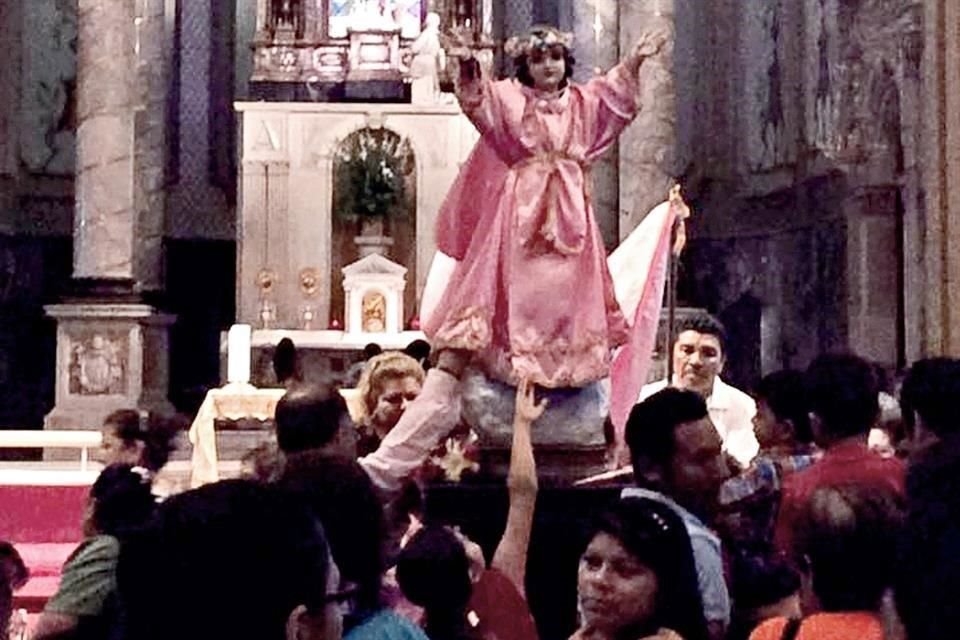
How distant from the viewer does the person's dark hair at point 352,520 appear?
3.14 meters

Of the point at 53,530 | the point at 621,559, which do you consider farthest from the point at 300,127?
the point at 621,559

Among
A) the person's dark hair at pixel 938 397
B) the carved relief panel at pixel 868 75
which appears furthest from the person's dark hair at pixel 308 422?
the carved relief panel at pixel 868 75

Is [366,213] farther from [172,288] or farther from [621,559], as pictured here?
[621,559]

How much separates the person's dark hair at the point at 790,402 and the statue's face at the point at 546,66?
174 cm

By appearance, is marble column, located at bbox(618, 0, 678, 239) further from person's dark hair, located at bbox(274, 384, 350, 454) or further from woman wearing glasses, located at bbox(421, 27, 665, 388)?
person's dark hair, located at bbox(274, 384, 350, 454)

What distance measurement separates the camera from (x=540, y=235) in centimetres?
675

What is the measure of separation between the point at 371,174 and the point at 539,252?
1160 cm

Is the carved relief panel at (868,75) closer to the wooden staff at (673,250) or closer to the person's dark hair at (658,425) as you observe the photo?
the wooden staff at (673,250)

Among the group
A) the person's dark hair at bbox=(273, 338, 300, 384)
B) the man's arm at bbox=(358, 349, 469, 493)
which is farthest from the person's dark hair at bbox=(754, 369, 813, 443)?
the person's dark hair at bbox=(273, 338, 300, 384)

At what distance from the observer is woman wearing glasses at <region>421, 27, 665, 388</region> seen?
22.1 ft

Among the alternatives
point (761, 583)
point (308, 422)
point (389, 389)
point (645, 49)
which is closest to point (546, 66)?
point (645, 49)

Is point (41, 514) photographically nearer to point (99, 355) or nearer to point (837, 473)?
point (99, 355)

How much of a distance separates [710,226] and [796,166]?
158cm

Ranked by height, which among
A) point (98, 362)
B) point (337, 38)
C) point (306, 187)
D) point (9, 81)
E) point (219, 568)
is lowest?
point (219, 568)
